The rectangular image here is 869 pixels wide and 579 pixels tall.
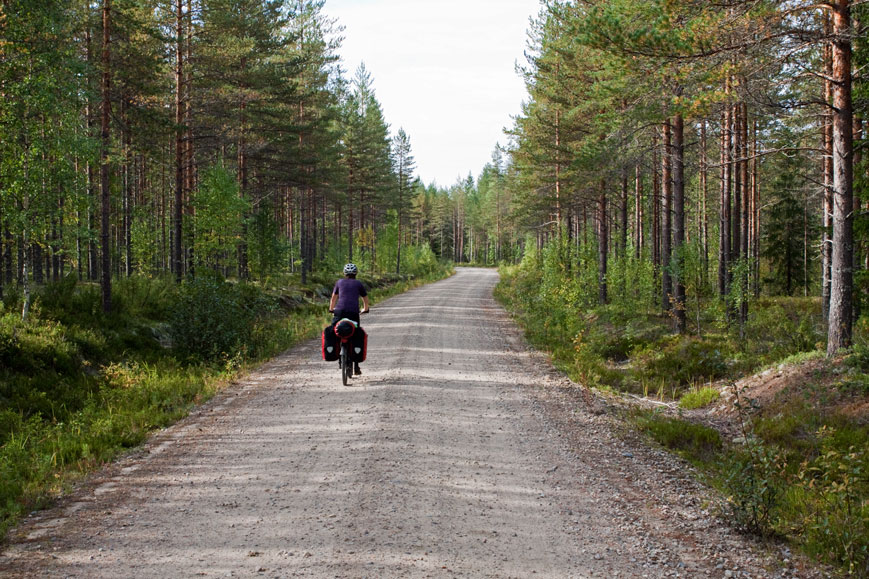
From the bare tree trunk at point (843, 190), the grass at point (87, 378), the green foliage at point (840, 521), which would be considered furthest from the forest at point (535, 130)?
the green foliage at point (840, 521)

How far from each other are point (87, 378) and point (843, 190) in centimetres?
1337

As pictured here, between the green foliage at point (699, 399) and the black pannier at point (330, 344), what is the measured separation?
19.8 feet

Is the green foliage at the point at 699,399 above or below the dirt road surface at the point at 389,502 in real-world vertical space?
below

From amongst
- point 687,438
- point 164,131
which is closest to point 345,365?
point 687,438

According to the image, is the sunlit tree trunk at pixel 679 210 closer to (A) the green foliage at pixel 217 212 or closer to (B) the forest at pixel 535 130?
(B) the forest at pixel 535 130

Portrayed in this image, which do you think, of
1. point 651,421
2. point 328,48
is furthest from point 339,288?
point 328,48

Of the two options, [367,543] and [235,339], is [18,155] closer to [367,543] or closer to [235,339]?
[235,339]

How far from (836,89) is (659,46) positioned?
300 cm

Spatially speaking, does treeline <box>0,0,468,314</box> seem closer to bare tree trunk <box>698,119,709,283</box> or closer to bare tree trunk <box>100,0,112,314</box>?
bare tree trunk <box>100,0,112,314</box>

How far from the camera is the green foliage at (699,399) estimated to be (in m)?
9.41

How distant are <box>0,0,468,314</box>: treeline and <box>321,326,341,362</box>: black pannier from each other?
6.33 meters

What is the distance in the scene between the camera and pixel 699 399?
951 cm

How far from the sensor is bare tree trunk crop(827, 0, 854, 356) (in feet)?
28.4

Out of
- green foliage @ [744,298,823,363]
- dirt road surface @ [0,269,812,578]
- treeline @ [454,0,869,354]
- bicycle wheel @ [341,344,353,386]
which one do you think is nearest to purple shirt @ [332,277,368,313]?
bicycle wheel @ [341,344,353,386]
